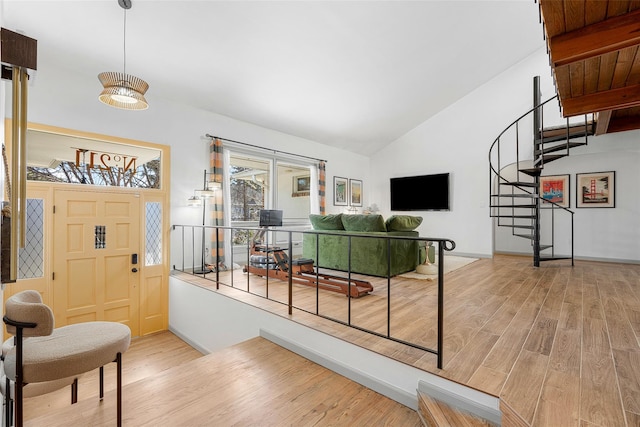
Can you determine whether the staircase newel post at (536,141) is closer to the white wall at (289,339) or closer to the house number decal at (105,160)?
the white wall at (289,339)

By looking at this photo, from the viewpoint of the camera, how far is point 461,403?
156 cm

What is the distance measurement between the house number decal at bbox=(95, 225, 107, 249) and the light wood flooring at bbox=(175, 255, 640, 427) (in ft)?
4.25

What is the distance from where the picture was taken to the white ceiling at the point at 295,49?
2.94m

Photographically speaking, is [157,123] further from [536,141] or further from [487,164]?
[487,164]

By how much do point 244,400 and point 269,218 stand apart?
313cm

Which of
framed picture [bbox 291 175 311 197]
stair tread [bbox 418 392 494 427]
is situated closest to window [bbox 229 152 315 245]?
framed picture [bbox 291 175 311 197]

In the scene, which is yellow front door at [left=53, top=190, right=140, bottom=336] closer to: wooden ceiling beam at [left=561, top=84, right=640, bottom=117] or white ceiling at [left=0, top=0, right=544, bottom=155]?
A: white ceiling at [left=0, top=0, right=544, bottom=155]

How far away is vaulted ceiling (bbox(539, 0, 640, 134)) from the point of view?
4.15ft

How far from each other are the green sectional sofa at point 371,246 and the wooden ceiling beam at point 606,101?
2.19 metres

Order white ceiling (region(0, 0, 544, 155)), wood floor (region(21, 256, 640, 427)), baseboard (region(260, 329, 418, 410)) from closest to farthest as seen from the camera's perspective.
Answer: wood floor (region(21, 256, 640, 427))
baseboard (region(260, 329, 418, 410))
white ceiling (region(0, 0, 544, 155))

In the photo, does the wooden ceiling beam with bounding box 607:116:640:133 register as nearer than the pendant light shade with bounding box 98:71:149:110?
No

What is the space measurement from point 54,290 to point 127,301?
0.80 meters

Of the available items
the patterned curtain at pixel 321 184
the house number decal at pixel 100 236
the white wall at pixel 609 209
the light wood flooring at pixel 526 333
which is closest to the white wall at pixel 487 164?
the white wall at pixel 609 209

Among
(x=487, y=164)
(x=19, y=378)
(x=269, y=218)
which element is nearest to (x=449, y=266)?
(x=487, y=164)
